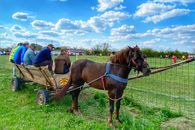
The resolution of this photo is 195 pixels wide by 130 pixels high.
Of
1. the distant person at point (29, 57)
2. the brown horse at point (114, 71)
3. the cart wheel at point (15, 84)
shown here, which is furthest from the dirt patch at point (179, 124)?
the cart wheel at point (15, 84)

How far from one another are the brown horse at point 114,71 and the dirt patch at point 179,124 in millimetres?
1085

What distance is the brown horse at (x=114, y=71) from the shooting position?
5.43 m

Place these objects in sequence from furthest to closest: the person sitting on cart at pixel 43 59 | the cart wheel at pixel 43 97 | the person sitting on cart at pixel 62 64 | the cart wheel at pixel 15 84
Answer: the cart wheel at pixel 15 84, the person sitting on cart at pixel 43 59, the person sitting on cart at pixel 62 64, the cart wheel at pixel 43 97

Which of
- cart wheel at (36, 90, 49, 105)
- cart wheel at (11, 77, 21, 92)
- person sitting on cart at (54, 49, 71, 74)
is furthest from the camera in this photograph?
cart wheel at (11, 77, 21, 92)

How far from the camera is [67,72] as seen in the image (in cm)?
808

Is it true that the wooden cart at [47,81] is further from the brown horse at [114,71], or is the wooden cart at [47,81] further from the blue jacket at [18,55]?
the blue jacket at [18,55]

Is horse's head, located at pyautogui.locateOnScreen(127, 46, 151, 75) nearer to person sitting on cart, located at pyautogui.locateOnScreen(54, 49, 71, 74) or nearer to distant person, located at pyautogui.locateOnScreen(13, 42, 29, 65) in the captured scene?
person sitting on cart, located at pyautogui.locateOnScreen(54, 49, 71, 74)

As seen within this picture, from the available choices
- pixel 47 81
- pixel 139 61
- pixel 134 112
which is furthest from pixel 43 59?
pixel 139 61

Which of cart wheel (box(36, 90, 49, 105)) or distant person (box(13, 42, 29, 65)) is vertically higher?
distant person (box(13, 42, 29, 65))

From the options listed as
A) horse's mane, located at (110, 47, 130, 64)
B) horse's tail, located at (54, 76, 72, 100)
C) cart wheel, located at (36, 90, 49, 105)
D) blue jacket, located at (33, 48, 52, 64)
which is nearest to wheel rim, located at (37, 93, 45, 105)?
cart wheel, located at (36, 90, 49, 105)

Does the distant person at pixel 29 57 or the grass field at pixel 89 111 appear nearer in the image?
the grass field at pixel 89 111

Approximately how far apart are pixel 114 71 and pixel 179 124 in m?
1.92

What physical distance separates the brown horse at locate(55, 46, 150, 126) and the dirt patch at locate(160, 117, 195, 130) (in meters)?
1.09

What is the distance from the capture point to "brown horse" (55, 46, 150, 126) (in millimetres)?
5426
